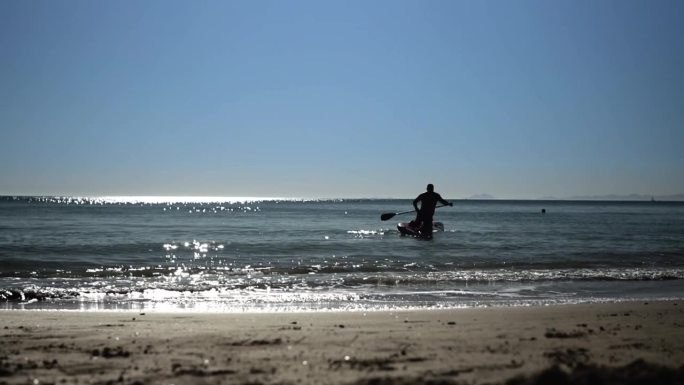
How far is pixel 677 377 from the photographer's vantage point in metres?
4.59

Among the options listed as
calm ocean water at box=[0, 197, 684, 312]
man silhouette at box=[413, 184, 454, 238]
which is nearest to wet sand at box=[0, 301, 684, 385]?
calm ocean water at box=[0, 197, 684, 312]

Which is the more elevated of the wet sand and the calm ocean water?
the wet sand

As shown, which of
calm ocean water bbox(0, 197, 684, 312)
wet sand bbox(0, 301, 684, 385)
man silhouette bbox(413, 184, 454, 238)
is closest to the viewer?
wet sand bbox(0, 301, 684, 385)

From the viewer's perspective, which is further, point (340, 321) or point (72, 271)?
point (72, 271)

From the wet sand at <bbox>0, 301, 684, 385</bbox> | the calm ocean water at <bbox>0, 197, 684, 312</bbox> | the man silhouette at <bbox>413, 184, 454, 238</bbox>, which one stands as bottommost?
the calm ocean water at <bbox>0, 197, 684, 312</bbox>

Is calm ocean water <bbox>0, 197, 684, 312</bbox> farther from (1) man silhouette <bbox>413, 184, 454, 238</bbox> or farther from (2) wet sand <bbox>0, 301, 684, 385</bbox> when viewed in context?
(2) wet sand <bbox>0, 301, 684, 385</bbox>

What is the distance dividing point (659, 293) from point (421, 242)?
43.9 ft

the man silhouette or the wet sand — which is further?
the man silhouette

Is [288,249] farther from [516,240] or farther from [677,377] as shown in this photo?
[677,377]

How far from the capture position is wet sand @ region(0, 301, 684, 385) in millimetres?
4812

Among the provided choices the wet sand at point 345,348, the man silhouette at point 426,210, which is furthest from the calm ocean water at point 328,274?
the wet sand at point 345,348

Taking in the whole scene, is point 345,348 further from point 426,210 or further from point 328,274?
point 426,210

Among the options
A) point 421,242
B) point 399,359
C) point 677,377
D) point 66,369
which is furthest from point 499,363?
point 421,242

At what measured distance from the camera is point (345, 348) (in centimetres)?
595
